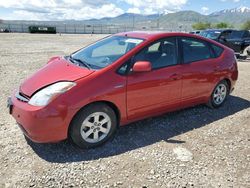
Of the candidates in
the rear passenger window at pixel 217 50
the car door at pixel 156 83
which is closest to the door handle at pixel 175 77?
the car door at pixel 156 83

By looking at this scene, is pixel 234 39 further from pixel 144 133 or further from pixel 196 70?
pixel 144 133

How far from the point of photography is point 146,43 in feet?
14.1

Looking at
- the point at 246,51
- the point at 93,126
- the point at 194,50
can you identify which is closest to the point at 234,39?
the point at 246,51

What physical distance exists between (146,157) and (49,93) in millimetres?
1562

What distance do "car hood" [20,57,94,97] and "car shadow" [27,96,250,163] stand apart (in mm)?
850

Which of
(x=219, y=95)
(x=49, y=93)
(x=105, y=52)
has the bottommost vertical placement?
(x=219, y=95)

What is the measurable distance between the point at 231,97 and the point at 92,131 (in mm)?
4055

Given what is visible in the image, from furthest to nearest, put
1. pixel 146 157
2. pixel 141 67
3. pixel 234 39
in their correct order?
1. pixel 234 39
2. pixel 141 67
3. pixel 146 157

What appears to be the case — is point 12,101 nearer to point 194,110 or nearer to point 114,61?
point 114,61

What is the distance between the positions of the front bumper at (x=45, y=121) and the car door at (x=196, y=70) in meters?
2.18

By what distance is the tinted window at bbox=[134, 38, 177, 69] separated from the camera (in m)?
4.26

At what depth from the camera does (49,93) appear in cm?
353

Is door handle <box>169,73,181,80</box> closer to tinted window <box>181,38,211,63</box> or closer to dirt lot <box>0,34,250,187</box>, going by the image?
tinted window <box>181,38,211,63</box>

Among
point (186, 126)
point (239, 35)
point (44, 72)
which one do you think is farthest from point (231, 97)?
point (239, 35)
